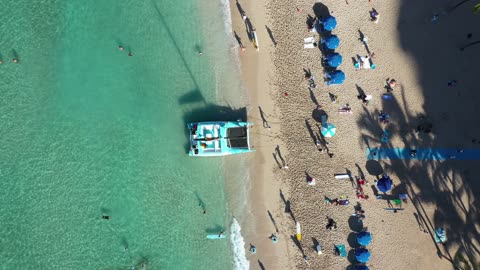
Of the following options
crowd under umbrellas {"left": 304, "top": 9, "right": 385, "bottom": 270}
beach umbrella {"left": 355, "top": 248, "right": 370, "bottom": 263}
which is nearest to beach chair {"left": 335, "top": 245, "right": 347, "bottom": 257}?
crowd under umbrellas {"left": 304, "top": 9, "right": 385, "bottom": 270}

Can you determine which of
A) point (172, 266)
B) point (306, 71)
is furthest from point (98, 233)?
point (306, 71)

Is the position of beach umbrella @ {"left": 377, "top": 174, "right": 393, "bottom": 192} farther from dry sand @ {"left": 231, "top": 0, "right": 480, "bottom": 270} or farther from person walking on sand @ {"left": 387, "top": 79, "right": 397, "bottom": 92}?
person walking on sand @ {"left": 387, "top": 79, "right": 397, "bottom": 92}

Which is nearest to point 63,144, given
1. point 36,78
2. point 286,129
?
point 36,78

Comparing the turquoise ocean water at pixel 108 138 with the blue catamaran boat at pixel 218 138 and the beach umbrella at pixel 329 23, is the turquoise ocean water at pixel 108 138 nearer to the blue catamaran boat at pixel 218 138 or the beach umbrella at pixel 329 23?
the blue catamaran boat at pixel 218 138

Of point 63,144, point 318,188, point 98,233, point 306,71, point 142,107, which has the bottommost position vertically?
point 98,233

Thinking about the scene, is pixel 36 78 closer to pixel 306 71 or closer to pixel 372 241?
pixel 306 71

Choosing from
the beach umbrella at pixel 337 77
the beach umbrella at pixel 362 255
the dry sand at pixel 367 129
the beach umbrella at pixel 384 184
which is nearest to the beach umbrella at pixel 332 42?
the dry sand at pixel 367 129

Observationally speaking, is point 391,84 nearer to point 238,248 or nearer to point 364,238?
point 364,238

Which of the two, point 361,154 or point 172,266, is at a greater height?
point 361,154
